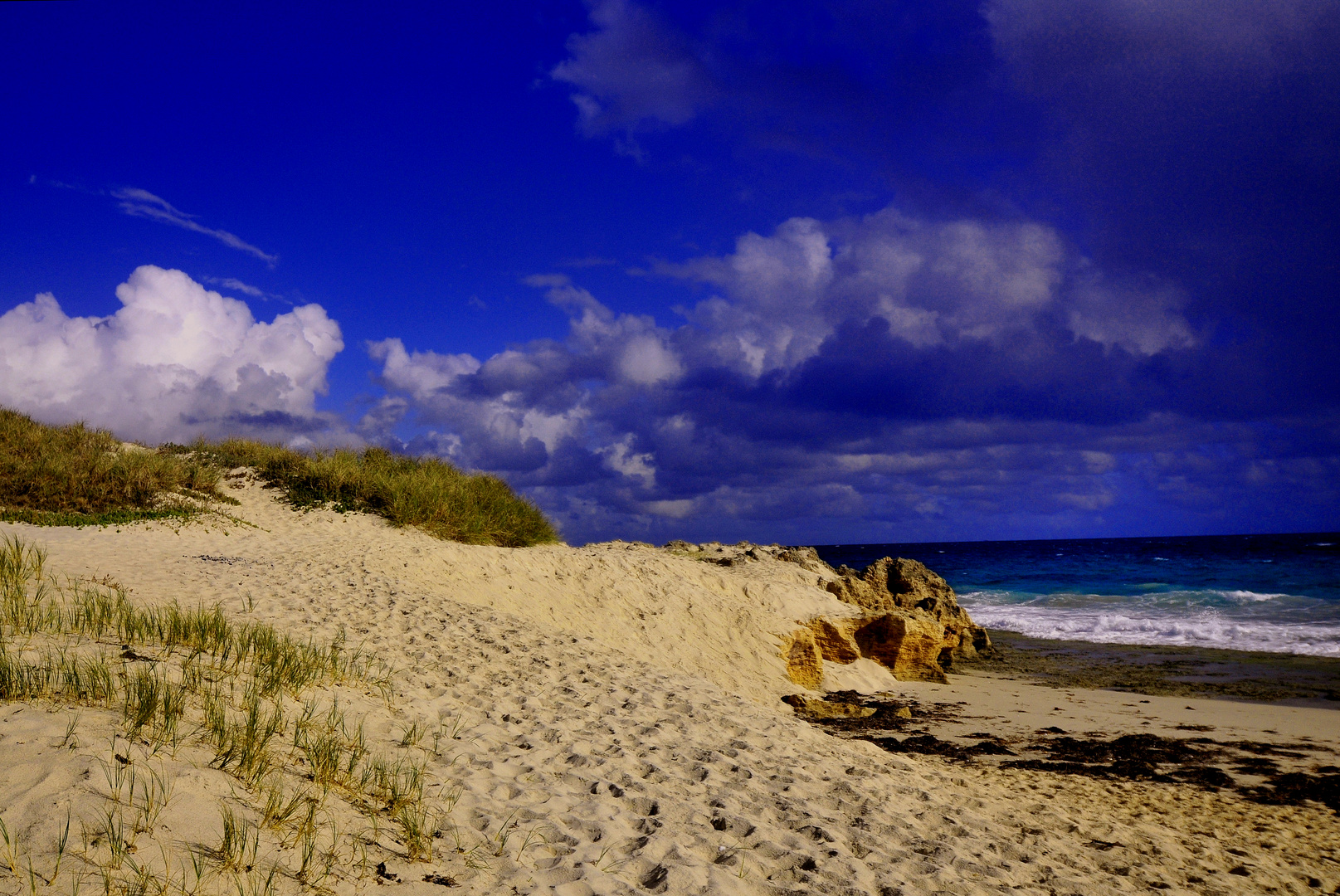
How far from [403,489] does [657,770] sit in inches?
538

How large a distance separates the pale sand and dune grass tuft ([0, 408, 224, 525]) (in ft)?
9.91

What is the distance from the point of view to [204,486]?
18516 millimetres

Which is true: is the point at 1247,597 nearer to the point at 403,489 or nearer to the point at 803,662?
the point at 803,662

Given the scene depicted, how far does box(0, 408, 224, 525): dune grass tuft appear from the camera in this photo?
16.3 m

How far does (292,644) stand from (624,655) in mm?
4477

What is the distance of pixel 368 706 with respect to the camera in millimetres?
6562

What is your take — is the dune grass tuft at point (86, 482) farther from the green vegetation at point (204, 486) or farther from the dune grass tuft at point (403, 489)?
the dune grass tuft at point (403, 489)

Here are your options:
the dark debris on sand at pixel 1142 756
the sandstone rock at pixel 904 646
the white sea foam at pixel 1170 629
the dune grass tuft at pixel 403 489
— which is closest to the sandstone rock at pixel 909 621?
the sandstone rock at pixel 904 646

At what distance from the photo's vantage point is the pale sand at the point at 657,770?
A: 4277 millimetres

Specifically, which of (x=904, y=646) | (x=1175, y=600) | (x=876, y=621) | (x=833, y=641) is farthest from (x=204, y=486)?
(x=1175, y=600)

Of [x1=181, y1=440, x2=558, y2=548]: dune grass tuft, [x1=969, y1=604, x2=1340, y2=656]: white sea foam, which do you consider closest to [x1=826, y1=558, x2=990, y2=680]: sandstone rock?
[x1=969, y1=604, x2=1340, y2=656]: white sea foam

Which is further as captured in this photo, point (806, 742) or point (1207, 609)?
point (1207, 609)

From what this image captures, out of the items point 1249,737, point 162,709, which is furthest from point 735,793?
point 1249,737

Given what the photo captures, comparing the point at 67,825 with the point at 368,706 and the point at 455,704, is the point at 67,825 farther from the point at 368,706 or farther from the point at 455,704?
the point at 455,704
